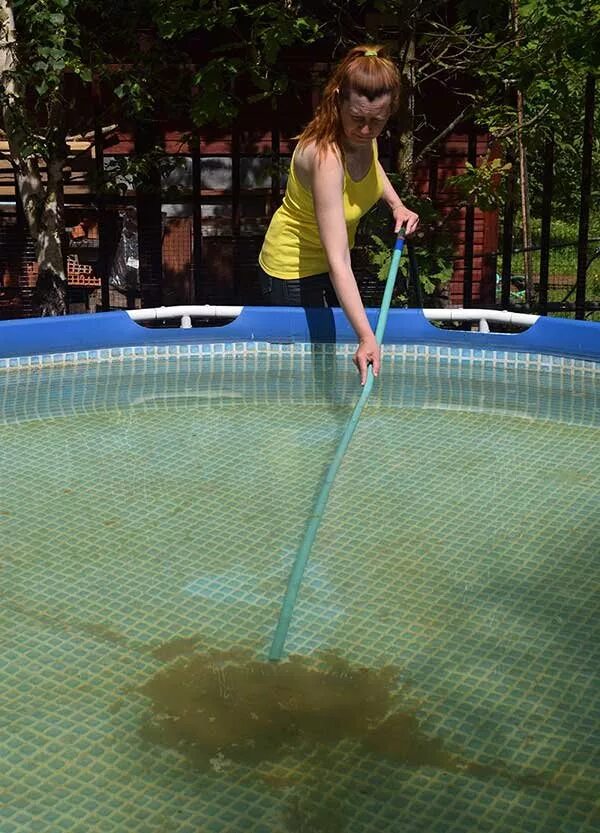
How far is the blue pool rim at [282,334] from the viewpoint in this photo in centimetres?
479

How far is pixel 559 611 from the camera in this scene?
9.23 feet

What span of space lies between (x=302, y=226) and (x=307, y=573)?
5.15ft

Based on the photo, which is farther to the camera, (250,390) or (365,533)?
(250,390)

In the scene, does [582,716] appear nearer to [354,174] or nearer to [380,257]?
[354,174]

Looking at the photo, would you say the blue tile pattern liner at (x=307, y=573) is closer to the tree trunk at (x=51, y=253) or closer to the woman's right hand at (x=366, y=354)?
the woman's right hand at (x=366, y=354)

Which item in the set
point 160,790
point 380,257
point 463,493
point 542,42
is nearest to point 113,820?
point 160,790

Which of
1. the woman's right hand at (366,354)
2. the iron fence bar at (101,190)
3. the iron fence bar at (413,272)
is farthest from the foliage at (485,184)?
the woman's right hand at (366,354)

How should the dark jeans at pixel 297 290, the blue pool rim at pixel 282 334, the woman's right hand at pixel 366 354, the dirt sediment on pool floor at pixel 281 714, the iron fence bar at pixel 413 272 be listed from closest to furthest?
the dirt sediment on pool floor at pixel 281 714, the woman's right hand at pixel 366 354, the dark jeans at pixel 297 290, the blue pool rim at pixel 282 334, the iron fence bar at pixel 413 272

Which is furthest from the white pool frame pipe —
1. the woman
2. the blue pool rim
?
the woman

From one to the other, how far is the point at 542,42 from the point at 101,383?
302 cm

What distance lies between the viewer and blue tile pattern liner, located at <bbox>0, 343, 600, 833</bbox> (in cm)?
210

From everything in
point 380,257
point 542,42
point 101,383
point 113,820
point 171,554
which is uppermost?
point 542,42

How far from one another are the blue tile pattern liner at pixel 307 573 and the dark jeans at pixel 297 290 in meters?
0.44

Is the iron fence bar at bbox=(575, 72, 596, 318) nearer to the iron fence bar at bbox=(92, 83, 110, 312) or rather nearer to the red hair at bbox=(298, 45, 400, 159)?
the red hair at bbox=(298, 45, 400, 159)
